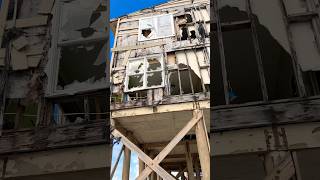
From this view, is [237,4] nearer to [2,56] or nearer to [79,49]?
[79,49]

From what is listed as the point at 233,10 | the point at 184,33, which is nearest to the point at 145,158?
the point at 233,10

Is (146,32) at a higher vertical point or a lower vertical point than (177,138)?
higher

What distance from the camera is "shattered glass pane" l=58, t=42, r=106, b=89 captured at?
5906mm

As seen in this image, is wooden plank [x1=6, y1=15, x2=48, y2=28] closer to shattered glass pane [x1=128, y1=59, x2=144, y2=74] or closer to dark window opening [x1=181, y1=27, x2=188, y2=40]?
shattered glass pane [x1=128, y1=59, x2=144, y2=74]

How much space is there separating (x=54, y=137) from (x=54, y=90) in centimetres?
100

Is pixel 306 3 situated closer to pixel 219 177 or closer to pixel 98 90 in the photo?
pixel 219 177

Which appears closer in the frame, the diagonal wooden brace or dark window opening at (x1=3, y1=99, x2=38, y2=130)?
dark window opening at (x1=3, y1=99, x2=38, y2=130)

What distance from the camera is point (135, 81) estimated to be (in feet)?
36.0

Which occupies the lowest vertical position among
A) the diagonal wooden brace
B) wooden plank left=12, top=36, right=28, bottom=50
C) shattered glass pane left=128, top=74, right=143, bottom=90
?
the diagonal wooden brace

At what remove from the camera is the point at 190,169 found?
10250 millimetres

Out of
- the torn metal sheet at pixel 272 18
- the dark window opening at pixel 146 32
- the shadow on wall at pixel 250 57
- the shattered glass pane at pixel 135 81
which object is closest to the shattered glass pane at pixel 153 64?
the shattered glass pane at pixel 135 81

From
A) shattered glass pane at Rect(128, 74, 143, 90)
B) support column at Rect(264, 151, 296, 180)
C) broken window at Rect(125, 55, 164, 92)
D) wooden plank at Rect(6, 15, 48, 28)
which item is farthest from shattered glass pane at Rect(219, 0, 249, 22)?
shattered glass pane at Rect(128, 74, 143, 90)

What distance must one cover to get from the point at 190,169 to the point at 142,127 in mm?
1819

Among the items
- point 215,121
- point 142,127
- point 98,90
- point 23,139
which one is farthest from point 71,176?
point 142,127
